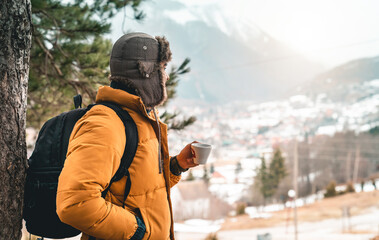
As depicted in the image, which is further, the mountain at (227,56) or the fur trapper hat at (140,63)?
the mountain at (227,56)

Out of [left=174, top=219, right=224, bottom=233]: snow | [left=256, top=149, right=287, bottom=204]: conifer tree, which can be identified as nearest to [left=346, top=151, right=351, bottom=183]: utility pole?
[left=256, top=149, right=287, bottom=204]: conifer tree

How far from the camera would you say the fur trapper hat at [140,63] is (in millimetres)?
1063

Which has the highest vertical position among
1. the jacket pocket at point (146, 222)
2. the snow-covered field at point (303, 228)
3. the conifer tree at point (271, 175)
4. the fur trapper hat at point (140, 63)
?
the fur trapper hat at point (140, 63)

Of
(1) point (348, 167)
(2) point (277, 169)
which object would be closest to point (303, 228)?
(2) point (277, 169)

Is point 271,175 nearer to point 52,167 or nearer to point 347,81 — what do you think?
point 52,167

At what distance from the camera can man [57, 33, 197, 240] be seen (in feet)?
→ 2.79

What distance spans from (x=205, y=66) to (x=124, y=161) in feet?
505

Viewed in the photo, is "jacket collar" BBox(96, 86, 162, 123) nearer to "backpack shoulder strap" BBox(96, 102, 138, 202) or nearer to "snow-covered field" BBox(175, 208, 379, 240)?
"backpack shoulder strap" BBox(96, 102, 138, 202)

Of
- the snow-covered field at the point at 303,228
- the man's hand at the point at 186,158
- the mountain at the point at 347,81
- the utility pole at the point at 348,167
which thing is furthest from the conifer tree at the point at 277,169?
the mountain at the point at 347,81

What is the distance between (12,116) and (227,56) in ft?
563

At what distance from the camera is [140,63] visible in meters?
1.06

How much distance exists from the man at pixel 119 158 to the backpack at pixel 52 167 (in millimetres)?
29

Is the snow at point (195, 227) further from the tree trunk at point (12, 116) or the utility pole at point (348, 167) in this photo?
the utility pole at point (348, 167)

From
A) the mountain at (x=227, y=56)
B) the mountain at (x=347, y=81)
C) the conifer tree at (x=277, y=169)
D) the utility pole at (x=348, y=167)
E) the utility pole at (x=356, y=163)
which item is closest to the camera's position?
the conifer tree at (x=277, y=169)
